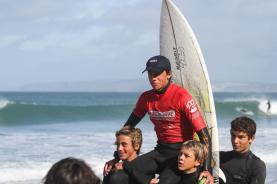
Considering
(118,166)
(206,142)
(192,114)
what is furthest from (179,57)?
(118,166)

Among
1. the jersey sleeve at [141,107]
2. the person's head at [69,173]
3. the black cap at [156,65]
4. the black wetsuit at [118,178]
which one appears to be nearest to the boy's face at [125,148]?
the black wetsuit at [118,178]

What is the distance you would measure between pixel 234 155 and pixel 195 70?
34.8 inches

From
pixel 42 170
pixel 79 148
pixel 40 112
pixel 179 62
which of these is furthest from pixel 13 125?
pixel 179 62

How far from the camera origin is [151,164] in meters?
4.29

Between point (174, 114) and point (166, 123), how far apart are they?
11 cm

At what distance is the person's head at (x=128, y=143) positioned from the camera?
418cm

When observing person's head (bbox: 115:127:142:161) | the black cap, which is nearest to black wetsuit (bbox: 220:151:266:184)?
person's head (bbox: 115:127:142:161)

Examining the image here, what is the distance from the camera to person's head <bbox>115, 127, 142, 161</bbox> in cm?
418

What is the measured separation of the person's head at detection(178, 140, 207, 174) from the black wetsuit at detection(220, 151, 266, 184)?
1.50 feet

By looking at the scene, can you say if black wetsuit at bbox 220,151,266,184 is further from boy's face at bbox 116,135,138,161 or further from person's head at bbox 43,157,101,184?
person's head at bbox 43,157,101,184

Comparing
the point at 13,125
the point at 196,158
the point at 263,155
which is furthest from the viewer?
the point at 13,125

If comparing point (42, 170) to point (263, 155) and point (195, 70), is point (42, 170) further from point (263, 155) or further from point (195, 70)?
point (195, 70)

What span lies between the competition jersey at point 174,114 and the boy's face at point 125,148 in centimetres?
31

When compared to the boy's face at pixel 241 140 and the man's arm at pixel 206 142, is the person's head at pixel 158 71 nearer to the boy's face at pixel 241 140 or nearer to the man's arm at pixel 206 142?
the man's arm at pixel 206 142
